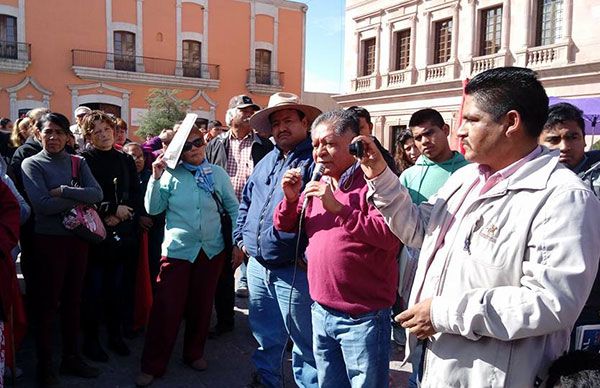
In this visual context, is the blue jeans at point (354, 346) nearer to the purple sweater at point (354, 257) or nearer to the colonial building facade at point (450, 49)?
the purple sweater at point (354, 257)

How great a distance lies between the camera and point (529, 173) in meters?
1.66

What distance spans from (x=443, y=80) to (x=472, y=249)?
17.7 metres

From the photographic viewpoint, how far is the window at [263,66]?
2759 centimetres

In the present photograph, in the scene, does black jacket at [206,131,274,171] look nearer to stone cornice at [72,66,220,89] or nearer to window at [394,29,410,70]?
window at [394,29,410,70]

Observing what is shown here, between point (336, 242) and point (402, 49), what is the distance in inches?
760

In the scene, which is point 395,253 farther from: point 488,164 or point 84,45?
point 84,45

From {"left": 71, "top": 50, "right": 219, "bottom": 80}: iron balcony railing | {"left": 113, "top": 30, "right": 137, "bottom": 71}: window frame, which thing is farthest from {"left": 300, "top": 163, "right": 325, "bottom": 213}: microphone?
{"left": 113, "top": 30, "right": 137, "bottom": 71}: window frame

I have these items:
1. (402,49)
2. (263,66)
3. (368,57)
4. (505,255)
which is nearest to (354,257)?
(505,255)

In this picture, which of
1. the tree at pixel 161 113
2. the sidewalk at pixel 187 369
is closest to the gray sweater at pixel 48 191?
the sidewalk at pixel 187 369

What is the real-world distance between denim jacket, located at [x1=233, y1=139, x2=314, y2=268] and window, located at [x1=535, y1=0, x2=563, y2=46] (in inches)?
587

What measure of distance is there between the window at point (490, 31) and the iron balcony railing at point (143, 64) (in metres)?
14.1

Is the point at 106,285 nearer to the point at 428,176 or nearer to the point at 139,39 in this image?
the point at 428,176

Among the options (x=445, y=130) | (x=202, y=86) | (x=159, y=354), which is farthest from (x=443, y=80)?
(x=159, y=354)

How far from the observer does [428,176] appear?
3848 mm
